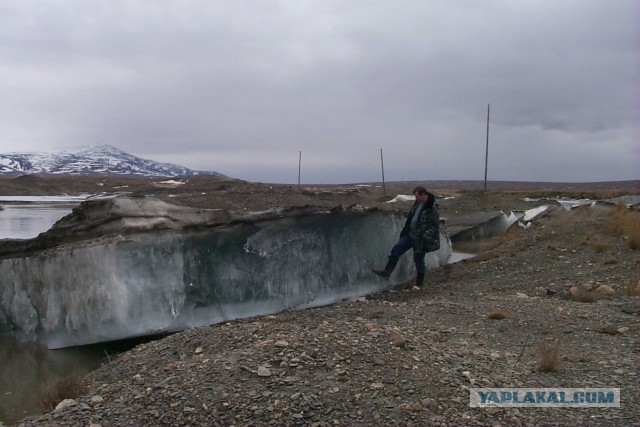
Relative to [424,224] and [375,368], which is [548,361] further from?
[424,224]

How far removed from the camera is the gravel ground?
402 centimetres

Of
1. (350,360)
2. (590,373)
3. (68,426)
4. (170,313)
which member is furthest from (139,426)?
(170,313)

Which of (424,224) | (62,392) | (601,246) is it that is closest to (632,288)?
(424,224)

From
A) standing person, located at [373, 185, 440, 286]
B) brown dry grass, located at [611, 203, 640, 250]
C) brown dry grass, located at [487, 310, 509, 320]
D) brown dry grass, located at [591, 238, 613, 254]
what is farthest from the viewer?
brown dry grass, located at [591, 238, 613, 254]

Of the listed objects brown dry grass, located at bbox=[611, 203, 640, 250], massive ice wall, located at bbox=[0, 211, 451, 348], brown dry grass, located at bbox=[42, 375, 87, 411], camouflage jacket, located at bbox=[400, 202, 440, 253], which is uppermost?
camouflage jacket, located at bbox=[400, 202, 440, 253]

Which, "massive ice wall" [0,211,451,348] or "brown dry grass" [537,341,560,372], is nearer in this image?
"brown dry grass" [537,341,560,372]

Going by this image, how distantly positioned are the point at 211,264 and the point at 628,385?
674 cm

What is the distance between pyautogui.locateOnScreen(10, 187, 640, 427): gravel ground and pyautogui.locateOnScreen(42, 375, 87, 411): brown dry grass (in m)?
0.16

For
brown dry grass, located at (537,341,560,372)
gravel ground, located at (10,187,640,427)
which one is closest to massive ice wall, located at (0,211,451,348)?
gravel ground, located at (10,187,640,427)

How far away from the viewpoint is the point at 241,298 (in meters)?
9.32

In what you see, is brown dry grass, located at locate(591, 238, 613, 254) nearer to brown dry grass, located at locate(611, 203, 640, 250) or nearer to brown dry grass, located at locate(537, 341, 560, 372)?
brown dry grass, located at locate(611, 203, 640, 250)

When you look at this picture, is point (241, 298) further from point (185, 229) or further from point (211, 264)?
point (185, 229)

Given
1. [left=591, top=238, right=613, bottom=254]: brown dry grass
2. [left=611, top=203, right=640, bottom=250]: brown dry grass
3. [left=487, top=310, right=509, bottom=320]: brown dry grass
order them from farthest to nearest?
[left=591, top=238, right=613, bottom=254]: brown dry grass < [left=611, top=203, right=640, bottom=250]: brown dry grass < [left=487, top=310, right=509, bottom=320]: brown dry grass

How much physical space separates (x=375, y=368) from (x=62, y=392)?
357 cm
